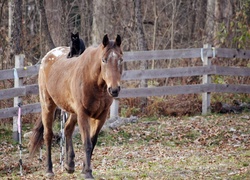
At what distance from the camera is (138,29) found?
16047 millimetres

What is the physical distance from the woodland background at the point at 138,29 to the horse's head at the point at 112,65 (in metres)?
6.30

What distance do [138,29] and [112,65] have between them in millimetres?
Result: 8778

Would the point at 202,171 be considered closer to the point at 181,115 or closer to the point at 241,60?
the point at 181,115

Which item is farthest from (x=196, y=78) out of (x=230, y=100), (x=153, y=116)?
(x=153, y=116)

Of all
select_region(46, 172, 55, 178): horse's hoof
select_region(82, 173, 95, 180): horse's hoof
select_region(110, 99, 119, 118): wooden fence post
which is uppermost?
select_region(82, 173, 95, 180): horse's hoof

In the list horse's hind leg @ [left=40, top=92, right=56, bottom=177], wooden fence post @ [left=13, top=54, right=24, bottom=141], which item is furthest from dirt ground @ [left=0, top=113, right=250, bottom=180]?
horse's hind leg @ [left=40, top=92, right=56, bottom=177]

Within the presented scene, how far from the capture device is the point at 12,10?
14.6 m

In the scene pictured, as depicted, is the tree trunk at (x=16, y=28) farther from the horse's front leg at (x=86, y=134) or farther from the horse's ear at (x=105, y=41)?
the horse's ear at (x=105, y=41)

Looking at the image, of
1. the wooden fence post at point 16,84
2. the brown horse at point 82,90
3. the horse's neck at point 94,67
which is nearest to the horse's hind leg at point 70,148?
the brown horse at point 82,90

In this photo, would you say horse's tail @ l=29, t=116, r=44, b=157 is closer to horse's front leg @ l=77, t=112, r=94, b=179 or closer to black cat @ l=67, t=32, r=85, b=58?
black cat @ l=67, t=32, r=85, b=58

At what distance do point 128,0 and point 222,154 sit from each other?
10750 mm

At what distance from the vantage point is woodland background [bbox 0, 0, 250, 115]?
14.9m

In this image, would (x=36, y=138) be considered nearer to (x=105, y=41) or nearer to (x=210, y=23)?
(x=105, y=41)

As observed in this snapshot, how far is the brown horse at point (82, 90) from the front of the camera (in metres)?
7.49
